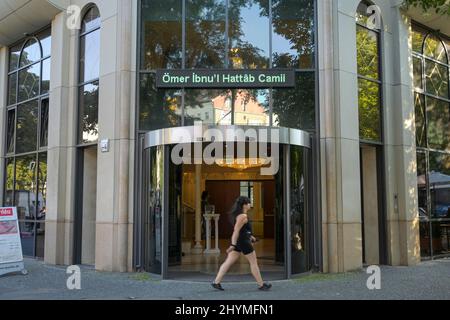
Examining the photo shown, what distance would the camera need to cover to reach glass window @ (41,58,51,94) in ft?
49.9

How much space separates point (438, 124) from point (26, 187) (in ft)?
40.2

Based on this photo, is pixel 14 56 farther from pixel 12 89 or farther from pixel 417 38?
pixel 417 38

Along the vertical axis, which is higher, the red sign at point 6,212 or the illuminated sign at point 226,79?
the illuminated sign at point 226,79

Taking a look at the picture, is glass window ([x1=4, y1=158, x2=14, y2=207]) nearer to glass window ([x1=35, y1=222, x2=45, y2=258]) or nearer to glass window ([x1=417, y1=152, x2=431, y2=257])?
glass window ([x1=35, y1=222, x2=45, y2=258])

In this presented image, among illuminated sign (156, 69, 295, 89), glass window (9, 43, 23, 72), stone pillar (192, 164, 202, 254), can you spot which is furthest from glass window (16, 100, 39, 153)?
illuminated sign (156, 69, 295, 89)

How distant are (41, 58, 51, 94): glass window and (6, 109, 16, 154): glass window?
2.38 m

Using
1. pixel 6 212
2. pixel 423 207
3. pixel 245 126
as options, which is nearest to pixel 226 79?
pixel 245 126

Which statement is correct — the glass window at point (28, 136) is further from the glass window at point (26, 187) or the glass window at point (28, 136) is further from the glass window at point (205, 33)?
the glass window at point (205, 33)

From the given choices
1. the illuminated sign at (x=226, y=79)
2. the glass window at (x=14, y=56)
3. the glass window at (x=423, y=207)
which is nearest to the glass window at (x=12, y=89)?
the glass window at (x=14, y=56)

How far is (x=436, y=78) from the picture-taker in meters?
15.7

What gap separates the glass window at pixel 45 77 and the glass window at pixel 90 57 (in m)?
1.75

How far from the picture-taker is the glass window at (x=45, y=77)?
1520cm
